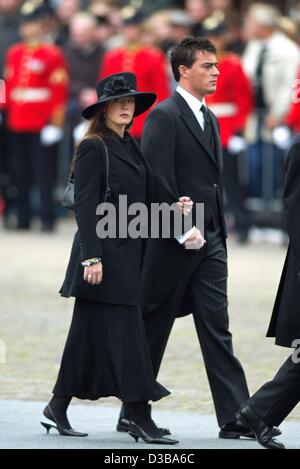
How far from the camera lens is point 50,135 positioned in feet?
57.5

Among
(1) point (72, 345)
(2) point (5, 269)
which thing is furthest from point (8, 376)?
(2) point (5, 269)

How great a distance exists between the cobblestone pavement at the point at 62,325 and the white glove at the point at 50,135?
0.98 meters

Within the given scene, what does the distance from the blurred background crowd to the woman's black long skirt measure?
22.6 ft

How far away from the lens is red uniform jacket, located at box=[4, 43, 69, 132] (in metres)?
17.3

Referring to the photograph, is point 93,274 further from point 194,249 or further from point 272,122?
point 272,122

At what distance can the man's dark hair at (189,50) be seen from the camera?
326 inches

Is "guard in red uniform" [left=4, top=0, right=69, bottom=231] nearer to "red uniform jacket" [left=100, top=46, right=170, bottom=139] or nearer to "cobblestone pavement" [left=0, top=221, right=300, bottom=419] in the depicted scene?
"cobblestone pavement" [left=0, top=221, right=300, bottom=419]

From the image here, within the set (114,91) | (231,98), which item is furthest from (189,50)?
(231,98)

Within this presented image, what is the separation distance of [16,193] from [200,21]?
102 inches

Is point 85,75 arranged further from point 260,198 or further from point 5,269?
point 5,269

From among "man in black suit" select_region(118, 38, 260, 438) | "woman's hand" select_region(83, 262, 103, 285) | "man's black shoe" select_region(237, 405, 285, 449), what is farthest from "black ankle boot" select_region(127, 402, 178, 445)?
"woman's hand" select_region(83, 262, 103, 285)

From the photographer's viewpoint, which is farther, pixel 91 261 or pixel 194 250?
pixel 194 250

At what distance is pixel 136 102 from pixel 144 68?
7987mm
